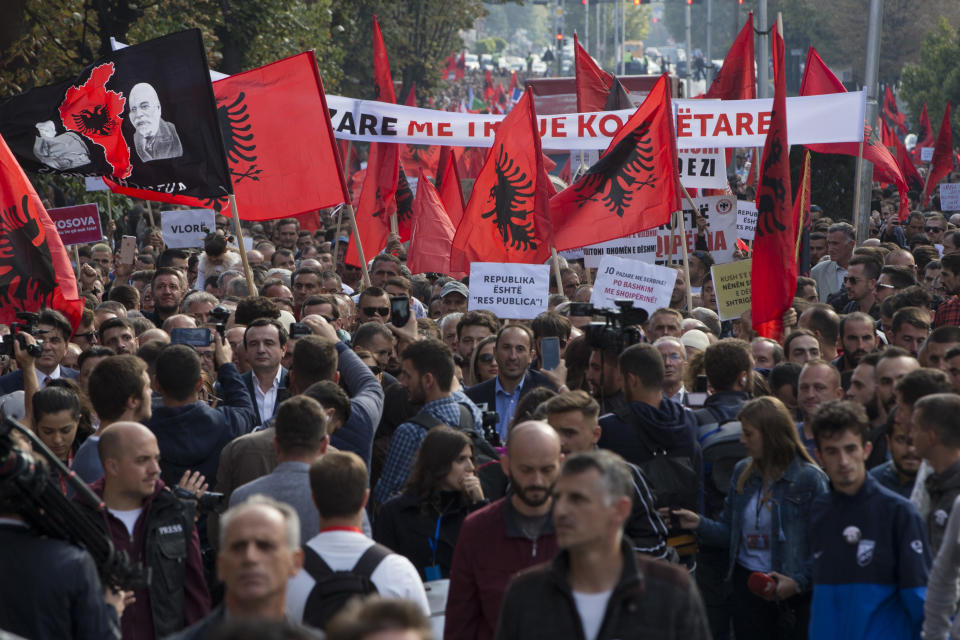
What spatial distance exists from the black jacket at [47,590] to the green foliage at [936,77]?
160ft

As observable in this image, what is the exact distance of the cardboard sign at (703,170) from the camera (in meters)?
14.1

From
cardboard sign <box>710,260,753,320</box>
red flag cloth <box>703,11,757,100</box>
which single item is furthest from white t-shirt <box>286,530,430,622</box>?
red flag cloth <box>703,11,757,100</box>

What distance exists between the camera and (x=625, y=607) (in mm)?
3785

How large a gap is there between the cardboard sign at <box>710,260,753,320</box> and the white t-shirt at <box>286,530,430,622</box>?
6.44 metres

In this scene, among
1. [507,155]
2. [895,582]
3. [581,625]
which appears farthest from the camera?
[507,155]

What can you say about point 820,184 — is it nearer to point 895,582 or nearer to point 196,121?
point 196,121

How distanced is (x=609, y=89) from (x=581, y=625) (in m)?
12.3

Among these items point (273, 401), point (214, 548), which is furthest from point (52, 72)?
point (214, 548)

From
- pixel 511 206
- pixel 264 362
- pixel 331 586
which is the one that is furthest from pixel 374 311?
pixel 331 586

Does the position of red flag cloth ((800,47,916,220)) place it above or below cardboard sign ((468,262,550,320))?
above

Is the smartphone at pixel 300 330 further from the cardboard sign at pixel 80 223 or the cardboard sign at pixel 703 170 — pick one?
the cardboard sign at pixel 703 170

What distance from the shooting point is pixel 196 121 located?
984 cm

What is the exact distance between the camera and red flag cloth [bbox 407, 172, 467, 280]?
1382cm

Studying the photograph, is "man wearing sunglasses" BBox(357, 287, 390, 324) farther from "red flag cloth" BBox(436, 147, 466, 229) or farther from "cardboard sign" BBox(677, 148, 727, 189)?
"red flag cloth" BBox(436, 147, 466, 229)
